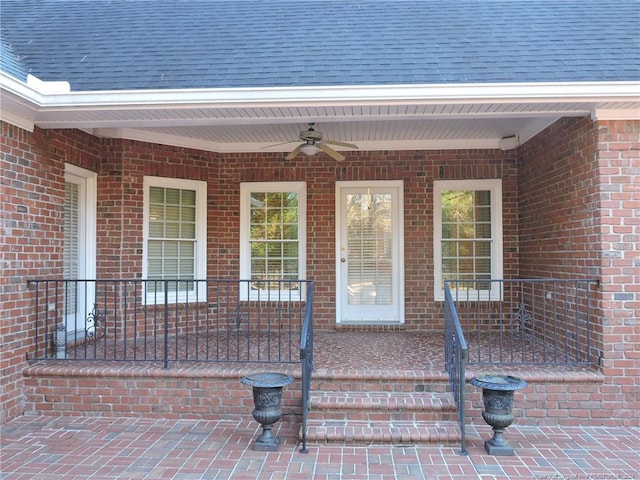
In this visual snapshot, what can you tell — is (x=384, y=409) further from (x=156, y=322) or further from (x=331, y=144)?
(x=331, y=144)

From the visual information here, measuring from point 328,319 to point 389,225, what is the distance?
1.58 metres

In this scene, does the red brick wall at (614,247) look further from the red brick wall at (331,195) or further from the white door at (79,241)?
the white door at (79,241)

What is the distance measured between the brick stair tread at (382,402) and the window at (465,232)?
8.24 feet

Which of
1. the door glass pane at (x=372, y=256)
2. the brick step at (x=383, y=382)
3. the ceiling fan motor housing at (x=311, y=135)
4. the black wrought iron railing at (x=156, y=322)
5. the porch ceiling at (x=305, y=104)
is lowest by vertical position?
the brick step at (x=383, y=382)

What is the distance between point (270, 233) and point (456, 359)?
342 centimetres

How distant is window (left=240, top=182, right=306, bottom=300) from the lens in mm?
6387

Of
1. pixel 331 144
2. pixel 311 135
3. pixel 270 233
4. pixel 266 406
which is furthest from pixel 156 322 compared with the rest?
pixel 331 144

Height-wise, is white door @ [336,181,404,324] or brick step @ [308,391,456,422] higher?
white door @ [336,181,404,324]

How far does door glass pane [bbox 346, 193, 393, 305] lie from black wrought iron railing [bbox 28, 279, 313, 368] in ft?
2.56

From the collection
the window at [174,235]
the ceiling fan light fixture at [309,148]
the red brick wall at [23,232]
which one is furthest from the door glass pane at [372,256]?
the red brick wall at [23,232]

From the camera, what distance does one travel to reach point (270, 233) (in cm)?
643

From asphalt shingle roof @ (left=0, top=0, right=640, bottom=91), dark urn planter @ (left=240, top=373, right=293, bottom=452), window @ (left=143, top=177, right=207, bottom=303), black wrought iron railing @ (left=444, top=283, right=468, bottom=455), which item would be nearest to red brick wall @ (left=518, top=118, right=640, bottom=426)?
asphalt shingle roof @ (left=0, top=0, right=640, bottom=91)

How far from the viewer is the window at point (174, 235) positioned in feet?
19.0

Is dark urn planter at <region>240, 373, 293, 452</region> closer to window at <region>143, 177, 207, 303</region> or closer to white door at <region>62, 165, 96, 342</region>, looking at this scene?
window at <region>143, 177, 207, 303</region>
